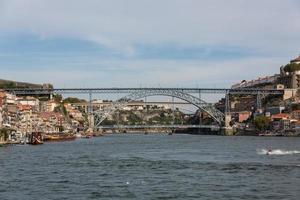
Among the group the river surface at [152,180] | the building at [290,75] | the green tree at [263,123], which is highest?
the building at [290,75]

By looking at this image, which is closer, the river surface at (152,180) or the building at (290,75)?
the river surface at (152,180)

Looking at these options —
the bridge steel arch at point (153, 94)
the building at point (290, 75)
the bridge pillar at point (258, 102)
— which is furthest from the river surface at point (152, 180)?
the building at point (290, 75)

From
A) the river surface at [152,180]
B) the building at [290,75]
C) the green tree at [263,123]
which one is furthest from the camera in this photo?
the building at [290,75]

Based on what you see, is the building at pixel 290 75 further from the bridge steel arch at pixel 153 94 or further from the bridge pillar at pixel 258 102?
the bridge steel arch at pixel 153 94

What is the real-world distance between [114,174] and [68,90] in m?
121

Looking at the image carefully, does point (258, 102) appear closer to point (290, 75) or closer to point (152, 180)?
point (290, 75)

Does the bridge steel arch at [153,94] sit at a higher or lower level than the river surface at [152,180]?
higher

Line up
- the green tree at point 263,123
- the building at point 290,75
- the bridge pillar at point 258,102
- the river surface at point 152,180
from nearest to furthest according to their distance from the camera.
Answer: the river surface at point 152,180 < the green tree at point 263,123 < the bridge pillar at point 258,102 < the building at point 290,75

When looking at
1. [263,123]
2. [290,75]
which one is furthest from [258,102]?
[263,123]

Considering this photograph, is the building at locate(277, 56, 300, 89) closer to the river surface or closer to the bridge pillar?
the bridge pillar

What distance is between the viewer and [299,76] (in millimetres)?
175000

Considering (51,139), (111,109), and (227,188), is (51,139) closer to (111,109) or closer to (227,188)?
(111,109)

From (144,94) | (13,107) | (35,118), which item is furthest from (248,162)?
(144,94)

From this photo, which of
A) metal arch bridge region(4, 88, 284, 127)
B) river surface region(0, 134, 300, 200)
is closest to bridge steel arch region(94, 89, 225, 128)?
metal arch bridge region(4, 88, 284, 127)
